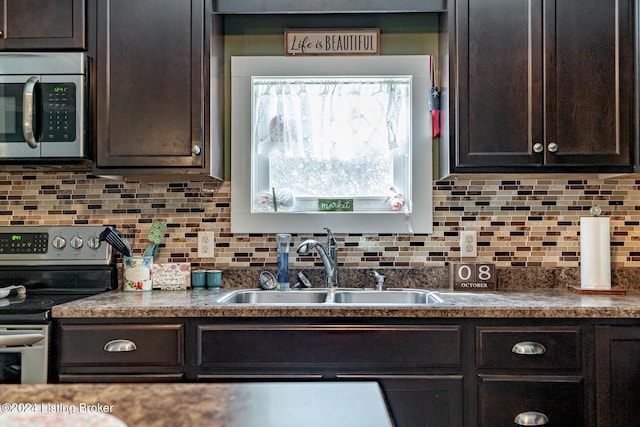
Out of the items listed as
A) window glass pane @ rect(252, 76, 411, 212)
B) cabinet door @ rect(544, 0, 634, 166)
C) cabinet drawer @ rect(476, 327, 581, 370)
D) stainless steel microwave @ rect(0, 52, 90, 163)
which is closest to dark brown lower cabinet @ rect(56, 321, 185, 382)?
stainless steel microwave @ rect(0, 52, 90, 163)

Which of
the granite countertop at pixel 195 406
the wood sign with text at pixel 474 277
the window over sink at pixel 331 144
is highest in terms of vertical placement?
the window over sink at pixel 331 144

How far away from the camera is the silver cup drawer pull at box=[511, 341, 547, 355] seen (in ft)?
6.07

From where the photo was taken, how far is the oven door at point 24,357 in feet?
5.96

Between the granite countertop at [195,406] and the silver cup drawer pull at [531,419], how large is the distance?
1106 millimetres

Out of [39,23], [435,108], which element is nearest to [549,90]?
[435,108]

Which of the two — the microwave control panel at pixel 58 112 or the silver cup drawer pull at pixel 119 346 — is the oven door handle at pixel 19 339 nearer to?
the silver cup drawer pull at pixel 119 346

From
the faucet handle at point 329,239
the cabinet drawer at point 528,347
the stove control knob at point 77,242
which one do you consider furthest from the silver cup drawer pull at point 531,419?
the stove control knob at point 77,242

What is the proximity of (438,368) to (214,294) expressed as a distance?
952 millimetres

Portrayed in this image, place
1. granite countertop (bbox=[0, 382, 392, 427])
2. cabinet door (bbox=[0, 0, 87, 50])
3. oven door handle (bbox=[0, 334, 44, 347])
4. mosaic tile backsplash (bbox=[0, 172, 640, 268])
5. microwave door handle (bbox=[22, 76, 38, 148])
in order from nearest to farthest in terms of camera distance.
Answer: granite countertop (bbox=[0, 382, 392, 427]) < oven door handle (bbox=[0, 334, 44, 347]) < microwave door handle (bbox=[22, 76, 38, 148]) < cabinet door (bbox=[0, 0, 87, 50]) < mosaic tile backsplash (bbox=[0, 172, 640, 268])

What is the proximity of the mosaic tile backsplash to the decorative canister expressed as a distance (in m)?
0.20

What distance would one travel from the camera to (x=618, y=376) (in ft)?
6.09

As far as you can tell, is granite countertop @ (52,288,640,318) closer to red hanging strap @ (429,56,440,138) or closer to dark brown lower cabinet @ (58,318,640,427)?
dark brown lower cabinet @ (58,318,640,427)

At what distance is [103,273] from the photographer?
2.41 meters

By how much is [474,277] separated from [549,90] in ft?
2.72
